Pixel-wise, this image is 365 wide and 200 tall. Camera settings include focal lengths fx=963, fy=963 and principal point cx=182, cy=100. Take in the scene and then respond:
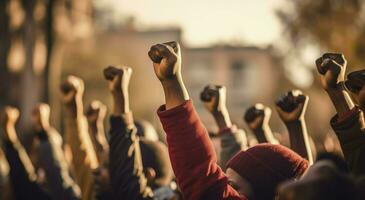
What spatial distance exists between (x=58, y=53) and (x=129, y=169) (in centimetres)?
2840

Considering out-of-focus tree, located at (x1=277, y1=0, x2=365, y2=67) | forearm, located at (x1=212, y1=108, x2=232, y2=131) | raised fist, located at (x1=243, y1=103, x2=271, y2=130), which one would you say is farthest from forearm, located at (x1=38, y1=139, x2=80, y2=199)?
out-of-focus tree, located at (x1=277, y1=0, x2=365, y2=67)

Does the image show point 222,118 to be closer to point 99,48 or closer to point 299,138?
point 299,138

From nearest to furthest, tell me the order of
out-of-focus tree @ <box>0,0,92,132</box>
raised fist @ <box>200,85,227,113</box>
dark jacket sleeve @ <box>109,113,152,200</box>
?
dark jacket sleeve @ <box>109,113,152,200</box> → raised fist @ <box>200,85,227,113</box> → out-of-focus tree @ <box>0,0,92,132</box>

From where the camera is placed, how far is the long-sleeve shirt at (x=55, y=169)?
561cm

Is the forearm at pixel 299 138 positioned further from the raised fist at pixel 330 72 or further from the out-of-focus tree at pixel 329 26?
the out-of-focus tree at pixel 329 26

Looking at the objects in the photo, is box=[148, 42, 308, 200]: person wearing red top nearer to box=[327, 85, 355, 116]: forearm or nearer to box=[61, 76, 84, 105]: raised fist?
box=[327, 85, 355, 116]: forearm

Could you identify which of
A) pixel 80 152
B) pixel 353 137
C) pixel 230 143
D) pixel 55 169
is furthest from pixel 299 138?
pixel 55 169

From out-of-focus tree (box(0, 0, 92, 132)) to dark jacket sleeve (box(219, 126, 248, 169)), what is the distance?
23.4m

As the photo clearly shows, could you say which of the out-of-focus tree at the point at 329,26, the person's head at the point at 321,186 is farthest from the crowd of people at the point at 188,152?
the out-of-focus tree at the point at 329,26

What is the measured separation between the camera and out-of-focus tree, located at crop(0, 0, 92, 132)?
30078mm

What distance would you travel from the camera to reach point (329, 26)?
22.8m

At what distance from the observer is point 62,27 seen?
35.7 metres

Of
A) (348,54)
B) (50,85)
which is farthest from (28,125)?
(348,54)

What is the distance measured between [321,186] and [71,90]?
2990 millimetres
